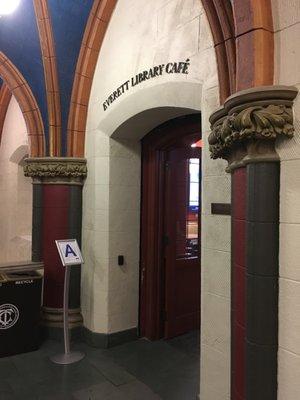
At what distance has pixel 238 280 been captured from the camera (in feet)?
5.24

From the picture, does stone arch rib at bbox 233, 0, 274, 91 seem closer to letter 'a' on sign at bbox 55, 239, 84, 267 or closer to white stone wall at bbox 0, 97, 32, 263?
letter 'a' on sign at bbox 55, 239, 84, 267

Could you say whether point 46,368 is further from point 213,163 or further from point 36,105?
point 36,105

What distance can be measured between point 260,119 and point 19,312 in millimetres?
2808

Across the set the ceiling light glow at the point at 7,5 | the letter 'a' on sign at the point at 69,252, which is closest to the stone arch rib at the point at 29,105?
the ceiling light glow at the point at 7,5

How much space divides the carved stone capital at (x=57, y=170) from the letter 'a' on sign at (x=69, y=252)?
0.72 meters

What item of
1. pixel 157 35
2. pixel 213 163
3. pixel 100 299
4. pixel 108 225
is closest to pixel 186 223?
pixel 108 225

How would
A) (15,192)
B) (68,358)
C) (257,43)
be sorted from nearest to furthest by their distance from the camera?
(257,43) → (68,358) → (15,192)

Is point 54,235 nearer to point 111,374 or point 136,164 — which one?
point 136,164

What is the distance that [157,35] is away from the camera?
2.63m

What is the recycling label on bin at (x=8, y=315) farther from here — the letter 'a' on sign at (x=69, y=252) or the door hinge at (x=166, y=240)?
the door hinge at (x=166, y=240)

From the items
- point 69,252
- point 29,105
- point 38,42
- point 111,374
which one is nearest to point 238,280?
point 111,374

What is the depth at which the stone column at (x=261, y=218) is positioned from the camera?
4.63 feet

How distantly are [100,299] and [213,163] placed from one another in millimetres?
1894

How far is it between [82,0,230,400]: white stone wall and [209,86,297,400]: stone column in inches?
21.9
